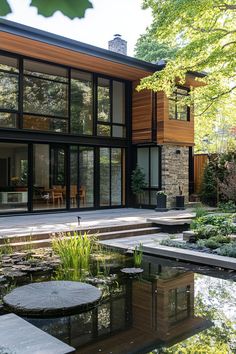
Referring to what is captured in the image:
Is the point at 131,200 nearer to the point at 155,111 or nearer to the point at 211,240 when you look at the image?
the point at 155,111

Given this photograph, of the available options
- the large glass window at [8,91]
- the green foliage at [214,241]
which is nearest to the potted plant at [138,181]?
the large glass window at [8,91]

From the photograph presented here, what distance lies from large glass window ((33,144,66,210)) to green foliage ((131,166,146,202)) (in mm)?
2738

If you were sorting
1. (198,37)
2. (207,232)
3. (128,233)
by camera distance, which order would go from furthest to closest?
(198,37) < (128,233) < (207,232)

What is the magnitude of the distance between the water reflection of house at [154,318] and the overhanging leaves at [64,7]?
2.77 meters

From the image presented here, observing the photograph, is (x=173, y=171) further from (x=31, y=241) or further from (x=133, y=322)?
(x=133, y=322)

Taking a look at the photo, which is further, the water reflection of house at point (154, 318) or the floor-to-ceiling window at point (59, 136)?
the floor-to-ceiling window at point (59, 136)

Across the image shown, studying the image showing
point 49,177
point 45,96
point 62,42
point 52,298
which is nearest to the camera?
point 52,298

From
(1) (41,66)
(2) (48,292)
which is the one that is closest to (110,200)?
(1) (41,66)

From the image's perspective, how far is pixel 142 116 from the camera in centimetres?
1455

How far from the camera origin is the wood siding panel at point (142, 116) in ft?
47.1

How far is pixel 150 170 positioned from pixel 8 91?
5.81 meters

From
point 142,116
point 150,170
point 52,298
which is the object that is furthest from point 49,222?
point 142,116

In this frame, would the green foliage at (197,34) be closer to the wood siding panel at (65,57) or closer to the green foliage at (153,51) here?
the wood siding panel at (65,57)

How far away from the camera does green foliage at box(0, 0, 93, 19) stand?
1.20 metres
